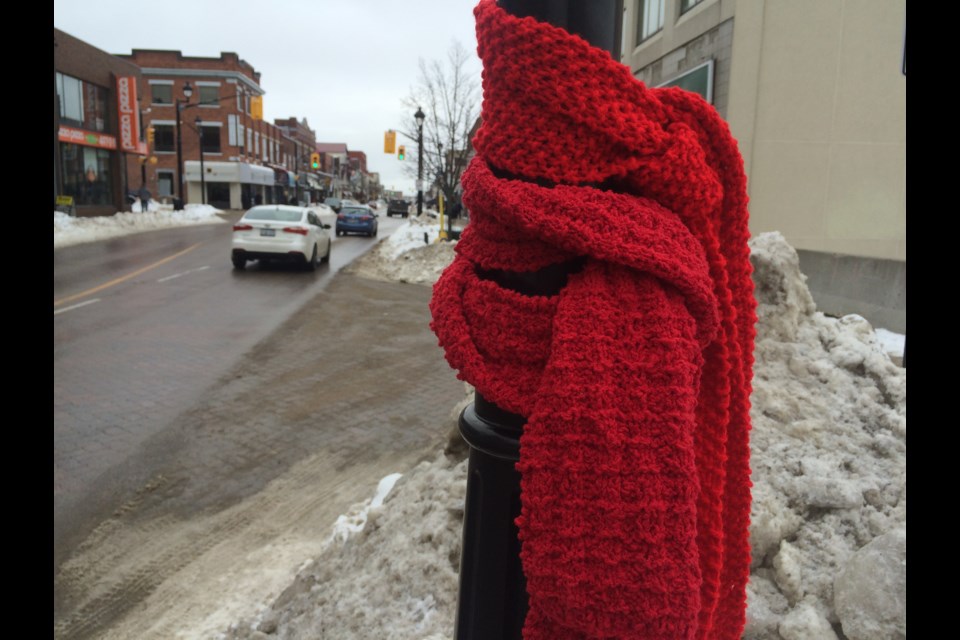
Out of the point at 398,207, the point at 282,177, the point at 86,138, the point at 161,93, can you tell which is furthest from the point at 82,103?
the point at 282,177

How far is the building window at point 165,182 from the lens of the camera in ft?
195

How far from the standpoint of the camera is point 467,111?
1203 inches

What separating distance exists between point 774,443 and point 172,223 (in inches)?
1472

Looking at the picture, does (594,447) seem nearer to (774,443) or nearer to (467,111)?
(774,443)

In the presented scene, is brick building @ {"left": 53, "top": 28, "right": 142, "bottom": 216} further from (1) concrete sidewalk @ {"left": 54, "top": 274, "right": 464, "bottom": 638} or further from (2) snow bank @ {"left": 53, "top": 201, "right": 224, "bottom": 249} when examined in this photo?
(1) concrete sidewalk @ {"left": 54, "top": 274, "right": 464, "bottom": 638}

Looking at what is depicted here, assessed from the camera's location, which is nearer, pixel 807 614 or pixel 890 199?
pixel 807 614

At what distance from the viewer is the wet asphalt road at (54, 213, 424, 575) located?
523cm

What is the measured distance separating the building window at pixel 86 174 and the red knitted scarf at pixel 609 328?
36131mm

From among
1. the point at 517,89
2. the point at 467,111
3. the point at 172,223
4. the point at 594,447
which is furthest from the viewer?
the point at 172,223

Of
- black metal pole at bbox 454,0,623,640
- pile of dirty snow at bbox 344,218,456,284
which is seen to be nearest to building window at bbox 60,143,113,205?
pile of dirty snow at bbox 344,218,456,284

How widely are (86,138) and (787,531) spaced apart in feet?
126

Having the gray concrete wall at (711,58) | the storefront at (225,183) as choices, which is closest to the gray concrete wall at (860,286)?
the gray concrete wall at (711,58)

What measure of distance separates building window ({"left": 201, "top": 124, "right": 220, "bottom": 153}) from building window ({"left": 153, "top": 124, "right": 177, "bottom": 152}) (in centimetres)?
270
